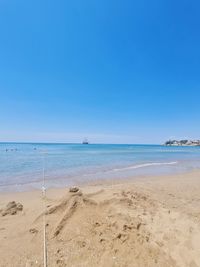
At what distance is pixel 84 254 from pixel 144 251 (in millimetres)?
1062

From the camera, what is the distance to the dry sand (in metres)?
3.10

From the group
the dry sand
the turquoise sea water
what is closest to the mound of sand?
the dry sand

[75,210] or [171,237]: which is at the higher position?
[75,210]

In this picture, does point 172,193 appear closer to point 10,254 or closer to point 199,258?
point 199,258

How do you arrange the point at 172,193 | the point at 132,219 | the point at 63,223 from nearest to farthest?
the point at 63,223
the point at 132,219
the point at 172,193

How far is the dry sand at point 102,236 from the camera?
310cm

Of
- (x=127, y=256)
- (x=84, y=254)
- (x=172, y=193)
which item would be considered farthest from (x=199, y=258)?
(x=172, y=193)

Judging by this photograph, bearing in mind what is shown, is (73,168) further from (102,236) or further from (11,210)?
(102,236)

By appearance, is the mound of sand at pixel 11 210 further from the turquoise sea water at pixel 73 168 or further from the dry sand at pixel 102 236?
the turquoise sea water at pixel 73 168

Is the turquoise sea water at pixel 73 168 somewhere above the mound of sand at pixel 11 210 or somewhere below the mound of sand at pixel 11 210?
below

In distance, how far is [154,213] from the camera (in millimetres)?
4930

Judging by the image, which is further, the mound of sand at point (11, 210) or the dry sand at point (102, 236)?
the mound of sand at point (11, 210)

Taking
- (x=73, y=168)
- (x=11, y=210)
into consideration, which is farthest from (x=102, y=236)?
(x=73, y=168)

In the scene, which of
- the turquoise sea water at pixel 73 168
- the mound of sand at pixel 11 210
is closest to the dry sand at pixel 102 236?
the mound of sand at pixel 11 210
